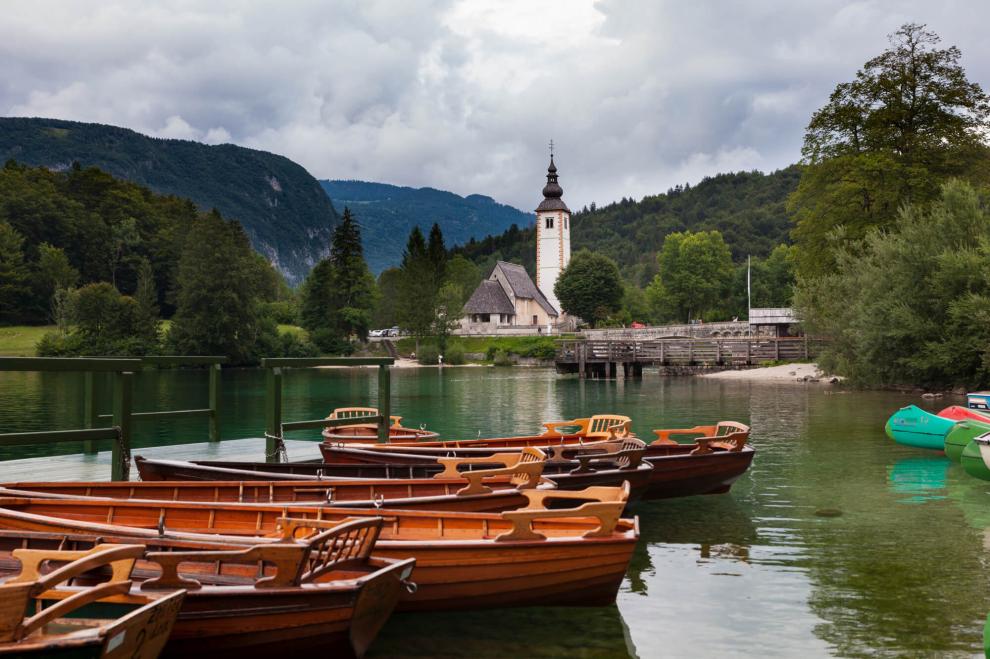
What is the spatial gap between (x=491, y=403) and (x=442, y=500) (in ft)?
95.4

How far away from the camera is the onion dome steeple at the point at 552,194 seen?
11050 cm

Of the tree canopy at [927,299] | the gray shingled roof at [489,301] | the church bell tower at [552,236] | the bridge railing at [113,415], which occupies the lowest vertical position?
the bridge railing at [113,415]

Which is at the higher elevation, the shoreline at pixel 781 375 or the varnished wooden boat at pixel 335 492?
the varnished wooden boat at pixel 335 492

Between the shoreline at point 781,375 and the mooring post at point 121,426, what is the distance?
140ft

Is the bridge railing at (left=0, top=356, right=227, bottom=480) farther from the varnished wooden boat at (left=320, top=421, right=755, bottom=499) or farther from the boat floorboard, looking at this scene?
the varnished wooden boat at (left=320, top=421, right=755, bottom=499)

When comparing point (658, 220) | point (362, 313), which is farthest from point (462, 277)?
point (658, 220)

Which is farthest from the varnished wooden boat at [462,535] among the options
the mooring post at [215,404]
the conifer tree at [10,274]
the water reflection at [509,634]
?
the conifer tree at [10,274]

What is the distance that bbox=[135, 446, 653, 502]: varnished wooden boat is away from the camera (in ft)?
34.3

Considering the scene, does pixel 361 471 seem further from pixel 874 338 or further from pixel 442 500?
pixel 874 338

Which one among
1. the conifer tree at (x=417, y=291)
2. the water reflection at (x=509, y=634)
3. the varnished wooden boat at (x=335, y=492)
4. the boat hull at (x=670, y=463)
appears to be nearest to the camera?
the water reflection at (x=509, y=634)

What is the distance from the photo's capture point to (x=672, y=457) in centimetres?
1330

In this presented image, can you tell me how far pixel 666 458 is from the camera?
13.3 m

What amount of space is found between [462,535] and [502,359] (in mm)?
80860

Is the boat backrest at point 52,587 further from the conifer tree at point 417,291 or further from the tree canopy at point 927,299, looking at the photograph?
the conifer tree at point 417,291
